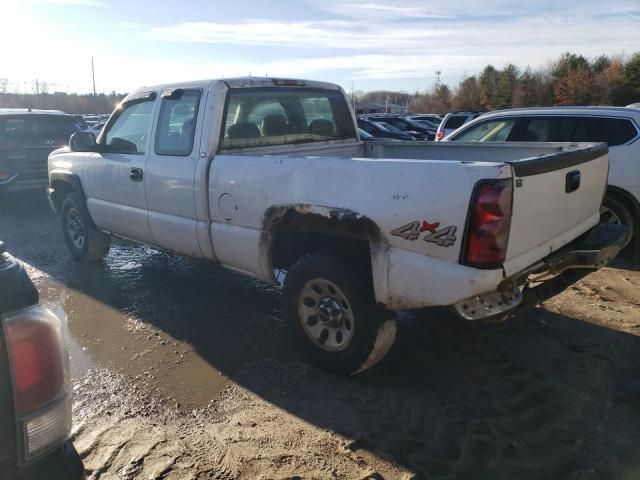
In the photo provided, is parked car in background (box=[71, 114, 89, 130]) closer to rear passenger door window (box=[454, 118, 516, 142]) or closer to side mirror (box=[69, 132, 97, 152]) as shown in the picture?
side mirror (box=[69, 132, 97, 152])

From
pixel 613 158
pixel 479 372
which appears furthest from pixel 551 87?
pixel 479 372

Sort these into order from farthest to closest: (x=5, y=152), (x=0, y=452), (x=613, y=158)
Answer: (x=5, y=152) < (x=613, y=158) < (x=0, y=452)

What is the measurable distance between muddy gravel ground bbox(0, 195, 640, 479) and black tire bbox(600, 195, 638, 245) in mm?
1229

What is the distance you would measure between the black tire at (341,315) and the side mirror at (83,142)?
3007 millimetres

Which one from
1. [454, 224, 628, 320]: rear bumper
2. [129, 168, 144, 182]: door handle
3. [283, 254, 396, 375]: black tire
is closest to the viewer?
[454, 224, 628, 320]: rear bumper

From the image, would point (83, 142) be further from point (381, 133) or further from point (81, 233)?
point (381, 133)

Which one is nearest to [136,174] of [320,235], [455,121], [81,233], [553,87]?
[81,233]

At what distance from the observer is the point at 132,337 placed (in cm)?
424

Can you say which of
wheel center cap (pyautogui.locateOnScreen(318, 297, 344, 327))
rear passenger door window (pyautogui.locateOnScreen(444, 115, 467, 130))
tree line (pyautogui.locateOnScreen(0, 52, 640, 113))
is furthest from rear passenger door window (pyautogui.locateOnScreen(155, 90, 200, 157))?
tree line (pyautogui.locateOnScreen(0, 52, 640, 113))

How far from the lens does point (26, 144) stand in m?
9.00

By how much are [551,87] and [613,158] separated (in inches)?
1904

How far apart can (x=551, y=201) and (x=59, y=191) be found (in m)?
5.71

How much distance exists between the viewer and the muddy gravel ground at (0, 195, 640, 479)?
2.72 metres

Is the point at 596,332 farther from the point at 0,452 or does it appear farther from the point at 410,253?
the point at 0,452
